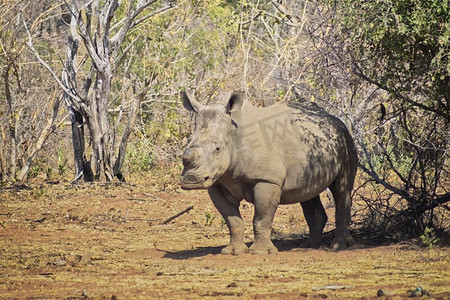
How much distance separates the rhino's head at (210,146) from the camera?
8844mm

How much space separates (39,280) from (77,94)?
8.85 m

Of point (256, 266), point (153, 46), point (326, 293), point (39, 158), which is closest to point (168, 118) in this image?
point (153, 46)

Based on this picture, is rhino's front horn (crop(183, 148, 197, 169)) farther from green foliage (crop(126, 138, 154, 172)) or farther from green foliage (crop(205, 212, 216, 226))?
green foliage (crop(126, 138, 154, 172))

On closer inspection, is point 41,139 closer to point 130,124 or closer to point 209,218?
point 130,124

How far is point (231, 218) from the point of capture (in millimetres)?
9602

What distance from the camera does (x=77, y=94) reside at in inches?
643

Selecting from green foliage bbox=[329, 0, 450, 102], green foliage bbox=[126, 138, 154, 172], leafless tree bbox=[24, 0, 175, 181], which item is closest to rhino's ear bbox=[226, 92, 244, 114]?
green foliage bbox=[329, 0, 450, 102]

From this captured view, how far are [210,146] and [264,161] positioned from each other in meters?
0.68

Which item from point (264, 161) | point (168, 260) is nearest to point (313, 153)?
point (264, 161)

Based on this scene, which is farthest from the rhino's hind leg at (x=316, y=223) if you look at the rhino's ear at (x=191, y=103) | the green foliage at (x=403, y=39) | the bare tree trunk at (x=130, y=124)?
the bare tree trunk at (x=130, y=124)

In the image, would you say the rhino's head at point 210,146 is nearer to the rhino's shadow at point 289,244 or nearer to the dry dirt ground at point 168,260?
the dry dirt ground at point 168,260

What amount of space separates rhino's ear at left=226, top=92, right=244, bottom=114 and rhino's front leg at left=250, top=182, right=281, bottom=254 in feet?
3.01

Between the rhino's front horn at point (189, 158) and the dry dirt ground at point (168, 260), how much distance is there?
1065 millimetres

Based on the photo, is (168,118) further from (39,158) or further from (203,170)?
(203,170)
